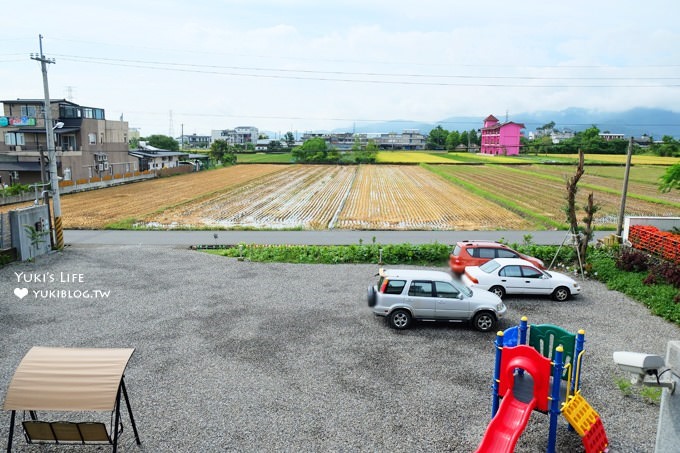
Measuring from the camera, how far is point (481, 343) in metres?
13.4

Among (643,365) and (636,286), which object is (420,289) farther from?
(636,286)

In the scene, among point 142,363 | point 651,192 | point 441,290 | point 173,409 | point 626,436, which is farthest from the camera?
point 651,192

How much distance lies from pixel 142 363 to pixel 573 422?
940 centimetres

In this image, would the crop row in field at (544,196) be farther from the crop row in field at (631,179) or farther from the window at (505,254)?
the window at (505,254)

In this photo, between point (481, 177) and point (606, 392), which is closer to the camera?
point (606, 392)

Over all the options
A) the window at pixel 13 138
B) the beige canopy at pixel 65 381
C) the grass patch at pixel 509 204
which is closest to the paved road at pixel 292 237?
the grass patch at pixel 509 204

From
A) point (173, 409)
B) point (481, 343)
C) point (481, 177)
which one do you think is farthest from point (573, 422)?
point (481, 177)

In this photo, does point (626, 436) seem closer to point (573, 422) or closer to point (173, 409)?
point (573, 422)

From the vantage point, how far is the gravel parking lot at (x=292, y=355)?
30.1 feet

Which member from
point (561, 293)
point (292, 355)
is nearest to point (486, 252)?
point (561, 293)

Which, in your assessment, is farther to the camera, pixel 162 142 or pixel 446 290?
pixel 162 142

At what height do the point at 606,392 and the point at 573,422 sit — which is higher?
the point at 573,422

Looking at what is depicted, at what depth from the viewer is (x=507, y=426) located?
833 centimetres

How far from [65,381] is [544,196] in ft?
153
